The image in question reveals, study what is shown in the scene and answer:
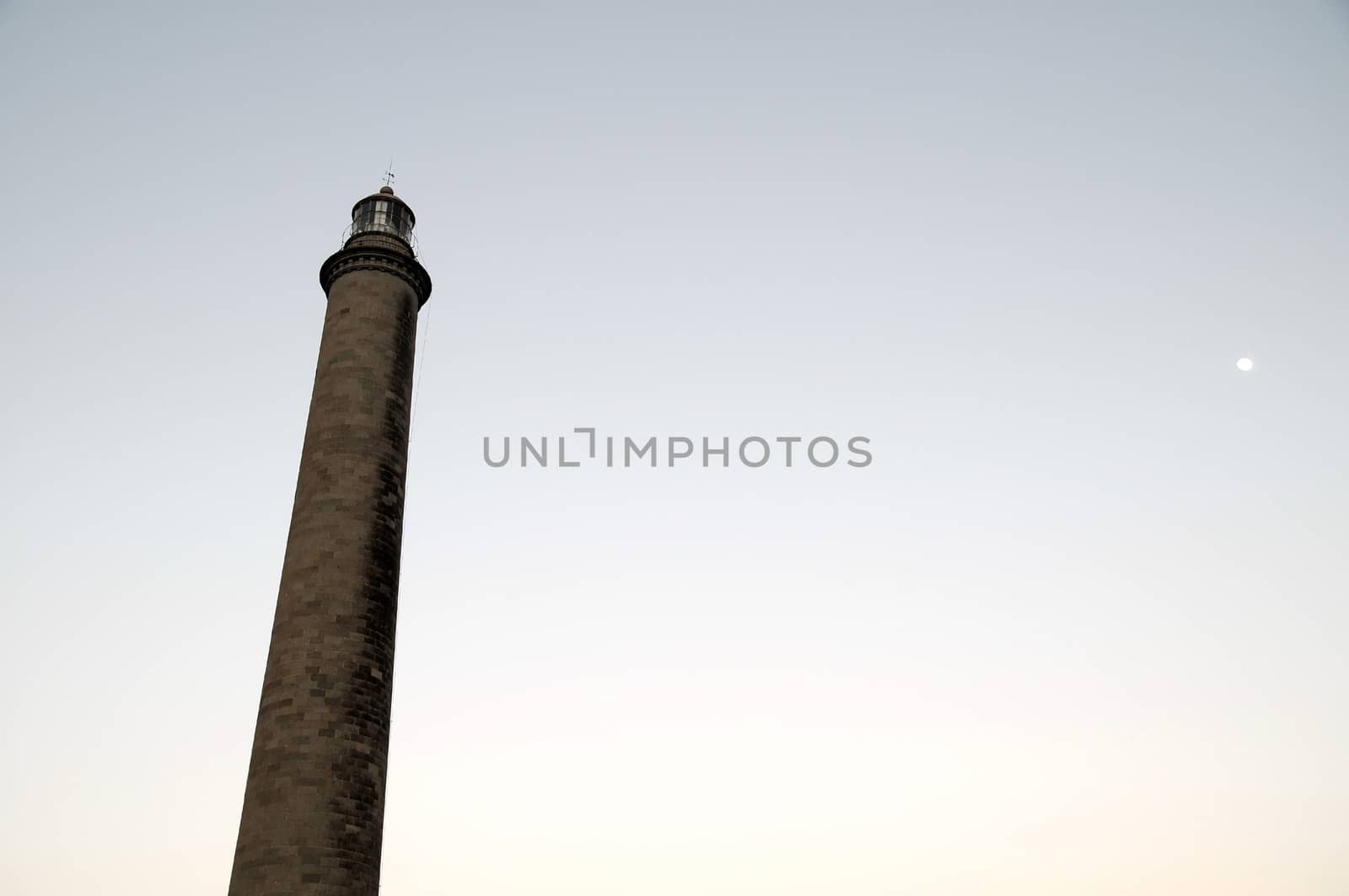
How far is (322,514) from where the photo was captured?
90.8ft

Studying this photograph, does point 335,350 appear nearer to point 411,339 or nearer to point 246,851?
point 411,339

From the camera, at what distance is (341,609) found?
26422 mm

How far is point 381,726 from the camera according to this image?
2620cm

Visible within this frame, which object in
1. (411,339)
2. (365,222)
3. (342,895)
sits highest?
(365,222)

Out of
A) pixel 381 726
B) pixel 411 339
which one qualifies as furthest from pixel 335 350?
pixel 381 726

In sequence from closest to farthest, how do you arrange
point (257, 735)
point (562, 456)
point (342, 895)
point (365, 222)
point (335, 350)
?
Answer: point (342, 895) → point (257, 735) → point (335, 350) → point (365, 222) → point (562, 456)

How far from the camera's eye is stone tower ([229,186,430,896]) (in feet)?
78.9

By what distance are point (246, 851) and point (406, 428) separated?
11.6m

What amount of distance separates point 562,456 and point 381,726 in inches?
589

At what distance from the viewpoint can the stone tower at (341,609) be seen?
78.9 feet

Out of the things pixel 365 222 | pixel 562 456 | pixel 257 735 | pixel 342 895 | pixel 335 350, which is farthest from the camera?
pixel 562 456

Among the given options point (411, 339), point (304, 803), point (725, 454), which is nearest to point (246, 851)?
point (304, 803)

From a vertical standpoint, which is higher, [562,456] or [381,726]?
[562,456]

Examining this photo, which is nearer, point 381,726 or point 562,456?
point 381,726
